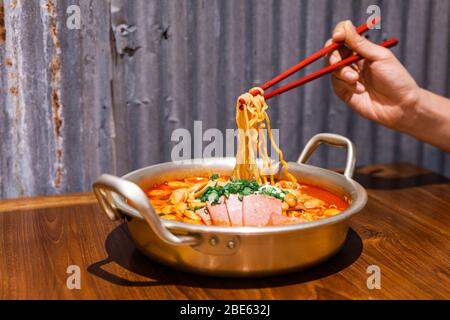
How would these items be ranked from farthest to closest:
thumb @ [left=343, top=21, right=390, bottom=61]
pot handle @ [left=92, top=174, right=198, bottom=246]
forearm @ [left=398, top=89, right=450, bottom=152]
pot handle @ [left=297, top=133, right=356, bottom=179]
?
forearm @ [left=398, top=89, right=450, bottom=152] < thumb @ [left=343, top=21, right=390, bottom=61] < pot handle @ [left=297, top=133, right=356, bottom=179] < pot handle @ [left=92, top=174, right=198, bottom=246]

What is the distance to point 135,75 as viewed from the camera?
2.47 meters

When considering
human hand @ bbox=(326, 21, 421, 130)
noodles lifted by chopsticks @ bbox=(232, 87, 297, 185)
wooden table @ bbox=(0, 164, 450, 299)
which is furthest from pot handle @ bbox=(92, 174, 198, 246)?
human hand @ bbox=(326, 21, 421, 130)

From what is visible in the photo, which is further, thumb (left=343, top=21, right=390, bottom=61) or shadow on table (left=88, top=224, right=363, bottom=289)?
thumb (left=343, top=21, right=390, bottom=61)

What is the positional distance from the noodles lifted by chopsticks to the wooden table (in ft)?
1.24

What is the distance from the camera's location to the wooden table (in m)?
1.40

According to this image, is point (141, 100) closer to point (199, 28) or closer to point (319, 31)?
point (199, 28)

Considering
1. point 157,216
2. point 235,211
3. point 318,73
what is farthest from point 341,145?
point 157,216

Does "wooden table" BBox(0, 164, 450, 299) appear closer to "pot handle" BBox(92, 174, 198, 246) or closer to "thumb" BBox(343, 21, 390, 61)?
"pot handle" BBox(92, 174, 198, 246)

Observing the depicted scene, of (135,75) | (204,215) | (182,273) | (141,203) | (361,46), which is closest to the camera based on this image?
(141,203)

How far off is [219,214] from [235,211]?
0.05 metres

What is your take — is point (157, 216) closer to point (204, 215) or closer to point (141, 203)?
point (141, 203)

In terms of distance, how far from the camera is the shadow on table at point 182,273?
1439 mm

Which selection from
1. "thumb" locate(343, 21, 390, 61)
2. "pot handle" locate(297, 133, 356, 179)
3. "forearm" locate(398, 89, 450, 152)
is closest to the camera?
"pot handle" locate(297, 133, 356, 179)

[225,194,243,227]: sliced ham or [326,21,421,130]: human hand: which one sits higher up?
[326,21,421,130]: human hand
